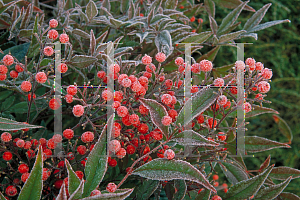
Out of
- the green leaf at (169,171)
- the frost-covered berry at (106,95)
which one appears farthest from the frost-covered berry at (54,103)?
the green leaf at (169,171)

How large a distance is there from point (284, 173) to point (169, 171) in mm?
410

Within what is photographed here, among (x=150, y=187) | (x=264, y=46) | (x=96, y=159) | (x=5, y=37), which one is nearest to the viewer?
(x=96, y=159)

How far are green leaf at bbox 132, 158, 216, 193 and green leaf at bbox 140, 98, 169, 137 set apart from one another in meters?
0.06

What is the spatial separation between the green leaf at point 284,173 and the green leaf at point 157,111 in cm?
40

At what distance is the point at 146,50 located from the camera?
33.8 inches

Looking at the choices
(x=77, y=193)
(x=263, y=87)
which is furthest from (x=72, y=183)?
(x=263, y=87)

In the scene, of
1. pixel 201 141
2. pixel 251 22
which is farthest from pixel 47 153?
pixel 251 22

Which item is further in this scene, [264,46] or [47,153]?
[264,46]

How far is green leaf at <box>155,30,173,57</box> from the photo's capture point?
68cm

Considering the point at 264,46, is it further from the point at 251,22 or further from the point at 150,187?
the point at 150,187

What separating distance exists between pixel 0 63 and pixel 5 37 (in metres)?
0.21

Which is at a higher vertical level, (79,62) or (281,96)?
(79,62)

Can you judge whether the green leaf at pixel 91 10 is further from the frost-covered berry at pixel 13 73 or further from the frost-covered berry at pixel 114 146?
the frost-covered berry at pixel 114 146

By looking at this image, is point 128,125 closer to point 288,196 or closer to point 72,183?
point 72,183
